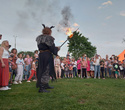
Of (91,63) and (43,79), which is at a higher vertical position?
(91,63)

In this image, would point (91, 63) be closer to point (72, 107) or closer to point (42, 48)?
point (42, 48)

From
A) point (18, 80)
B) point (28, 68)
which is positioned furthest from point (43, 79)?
point (28, 68)

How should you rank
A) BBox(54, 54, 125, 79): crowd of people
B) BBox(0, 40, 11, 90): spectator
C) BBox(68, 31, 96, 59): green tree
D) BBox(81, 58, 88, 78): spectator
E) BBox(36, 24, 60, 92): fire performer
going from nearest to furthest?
BBox(36, 24, 60, 92): fire performer → BBox(0, 40, 11, 90): spectator → BBox(54, 54, 125, 79): crowd of people → BBox(81, 58, 88, 78): spectator → BBox(68, 31, 96, 59): green tree

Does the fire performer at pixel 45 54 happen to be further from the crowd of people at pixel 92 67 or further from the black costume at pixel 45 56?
the crowd of people at pixel 92 67

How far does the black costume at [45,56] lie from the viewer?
17.1ft

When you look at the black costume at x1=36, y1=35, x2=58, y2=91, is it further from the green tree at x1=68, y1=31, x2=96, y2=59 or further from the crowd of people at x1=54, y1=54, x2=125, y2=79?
the green tree at x1=68, y1=31, x2=96, y2=59

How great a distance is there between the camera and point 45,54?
5383 mm

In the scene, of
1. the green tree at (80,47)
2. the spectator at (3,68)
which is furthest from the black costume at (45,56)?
the green tree at (80,47)

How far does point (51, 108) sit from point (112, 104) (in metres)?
1.65

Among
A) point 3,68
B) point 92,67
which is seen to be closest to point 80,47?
point 92,67

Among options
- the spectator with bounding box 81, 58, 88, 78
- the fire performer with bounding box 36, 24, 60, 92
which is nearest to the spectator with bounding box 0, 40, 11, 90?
the fire performer with bounding box 36, 24, 60, 92

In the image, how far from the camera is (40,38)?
208 inches

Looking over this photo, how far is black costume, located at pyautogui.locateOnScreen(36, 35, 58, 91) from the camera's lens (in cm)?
522

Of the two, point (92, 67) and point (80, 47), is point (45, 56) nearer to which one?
point (92, 67)
